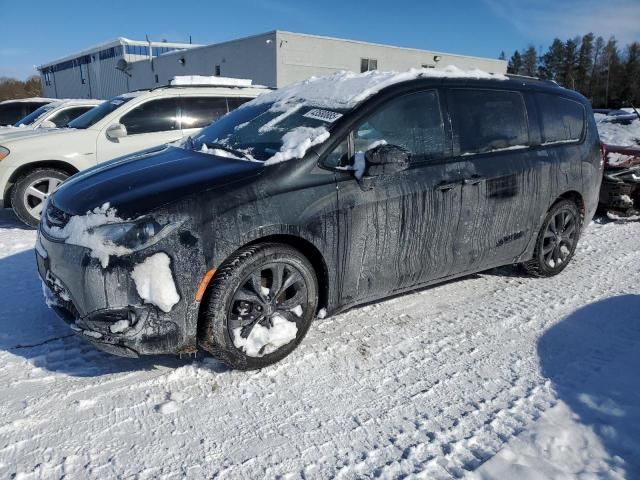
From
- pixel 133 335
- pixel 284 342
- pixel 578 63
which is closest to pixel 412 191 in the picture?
pixel 284 342

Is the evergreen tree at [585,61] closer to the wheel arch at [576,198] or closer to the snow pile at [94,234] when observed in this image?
the wheel arch at [576,198]

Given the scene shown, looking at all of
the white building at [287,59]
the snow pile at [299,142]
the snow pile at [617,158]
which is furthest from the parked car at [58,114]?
the white building at [287,59]

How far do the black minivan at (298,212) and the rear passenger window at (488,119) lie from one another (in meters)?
0.02

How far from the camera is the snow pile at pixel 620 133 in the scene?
7.70 m

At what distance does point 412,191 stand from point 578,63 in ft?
240

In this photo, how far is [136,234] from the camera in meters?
2.53

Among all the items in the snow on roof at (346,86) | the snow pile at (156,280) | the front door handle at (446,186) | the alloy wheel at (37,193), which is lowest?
the alloy wheel at (37,193)

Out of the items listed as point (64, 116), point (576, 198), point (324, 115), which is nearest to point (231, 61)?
point (64, 116)

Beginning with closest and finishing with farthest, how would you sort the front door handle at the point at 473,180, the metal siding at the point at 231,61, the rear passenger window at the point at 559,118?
the front door handle at the point at 473,180 < the rear passenger window at the point at 559,118 < the metal siding at the point at 231,61

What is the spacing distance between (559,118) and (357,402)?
340 centimetres

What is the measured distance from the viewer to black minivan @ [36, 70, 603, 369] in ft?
8.48

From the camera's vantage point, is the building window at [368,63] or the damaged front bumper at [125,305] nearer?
the damaged front bumper at [125,305]

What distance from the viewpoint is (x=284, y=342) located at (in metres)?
3.01

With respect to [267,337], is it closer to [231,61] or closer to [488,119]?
[488,119]
